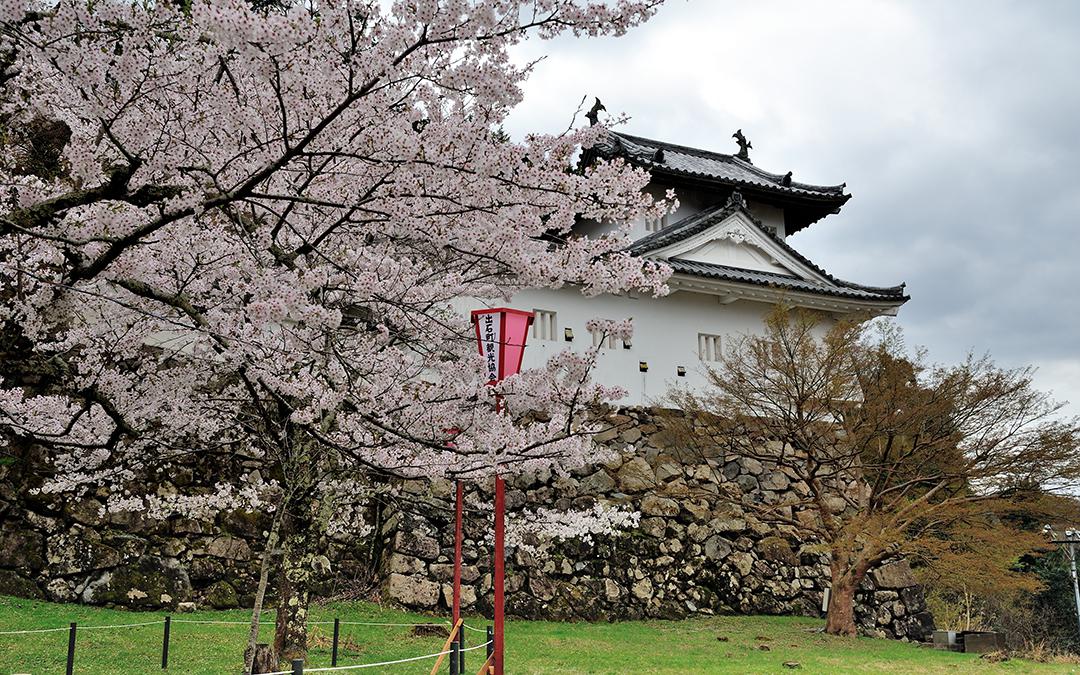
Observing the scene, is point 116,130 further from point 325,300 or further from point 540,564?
point 540,564

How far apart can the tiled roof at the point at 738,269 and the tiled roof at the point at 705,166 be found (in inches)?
50.0

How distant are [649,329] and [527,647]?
5817 millimetres

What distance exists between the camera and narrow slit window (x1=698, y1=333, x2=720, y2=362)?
1373 centimetres

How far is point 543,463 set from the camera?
5719mm

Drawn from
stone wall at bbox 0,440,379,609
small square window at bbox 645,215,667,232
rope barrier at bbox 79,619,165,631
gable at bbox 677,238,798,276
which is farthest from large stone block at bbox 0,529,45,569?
small square window at bbox 645,215,667,232

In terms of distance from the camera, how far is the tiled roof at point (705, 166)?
50.8ft

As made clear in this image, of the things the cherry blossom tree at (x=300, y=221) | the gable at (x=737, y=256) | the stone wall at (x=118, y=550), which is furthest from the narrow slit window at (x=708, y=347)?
the cherry blossom tree at (x=300, y=221)

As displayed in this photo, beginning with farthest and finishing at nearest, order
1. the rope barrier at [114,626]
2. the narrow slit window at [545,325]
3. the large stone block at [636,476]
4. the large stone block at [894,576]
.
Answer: the large stone block at [894,576], the large stone block at [636,476], the narrow slit window at [545,325], the rope barrier at [114,626]

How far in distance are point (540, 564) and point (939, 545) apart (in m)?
5.49

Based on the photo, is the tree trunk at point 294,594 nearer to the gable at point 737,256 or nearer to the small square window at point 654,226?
the gable at point 737,256

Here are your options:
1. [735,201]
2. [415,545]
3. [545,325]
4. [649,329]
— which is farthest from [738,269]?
[415,545]

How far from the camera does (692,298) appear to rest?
13.9 meters

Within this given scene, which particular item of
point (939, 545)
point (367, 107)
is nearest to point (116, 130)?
point (367, 107)

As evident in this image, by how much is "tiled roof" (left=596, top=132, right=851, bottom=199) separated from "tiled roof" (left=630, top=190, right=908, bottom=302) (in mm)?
1270
